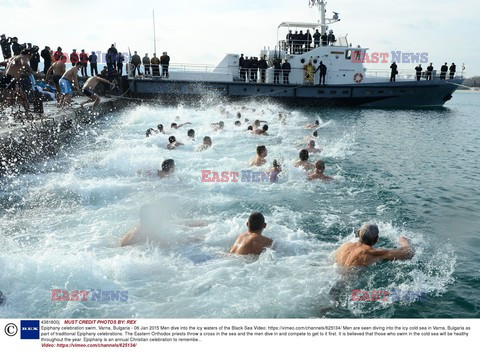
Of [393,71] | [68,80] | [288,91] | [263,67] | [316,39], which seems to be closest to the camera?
[68,80]

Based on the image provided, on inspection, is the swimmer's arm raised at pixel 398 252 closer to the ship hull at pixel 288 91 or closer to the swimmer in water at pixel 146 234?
the swimmer in water at pixel 146 234

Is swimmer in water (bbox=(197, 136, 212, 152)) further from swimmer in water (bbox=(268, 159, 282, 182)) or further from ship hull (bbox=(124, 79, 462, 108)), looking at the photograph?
ship hull (bbox=(124, 79, 462, 108))

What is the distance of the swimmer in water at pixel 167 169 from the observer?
955 cm

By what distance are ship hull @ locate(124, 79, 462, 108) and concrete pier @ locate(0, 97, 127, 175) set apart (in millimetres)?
12183

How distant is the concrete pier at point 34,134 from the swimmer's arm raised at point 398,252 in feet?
29.6

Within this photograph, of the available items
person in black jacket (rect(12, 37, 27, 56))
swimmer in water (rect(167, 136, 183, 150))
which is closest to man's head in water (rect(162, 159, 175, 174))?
swimmer in water (rect(167, 136, 183, 150))

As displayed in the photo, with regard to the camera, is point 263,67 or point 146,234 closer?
point 146,234

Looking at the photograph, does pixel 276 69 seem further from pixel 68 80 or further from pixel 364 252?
pixel 364 252

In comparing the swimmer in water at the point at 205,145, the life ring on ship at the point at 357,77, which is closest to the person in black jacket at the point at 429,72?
the life ring on ship at the point at 357,77

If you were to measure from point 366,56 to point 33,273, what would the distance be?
90.4 feet

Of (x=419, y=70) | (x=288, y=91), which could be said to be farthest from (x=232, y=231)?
(x=419, y=70)

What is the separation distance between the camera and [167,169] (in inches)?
379

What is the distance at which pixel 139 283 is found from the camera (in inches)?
203

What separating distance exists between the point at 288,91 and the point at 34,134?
1945 centimetres
